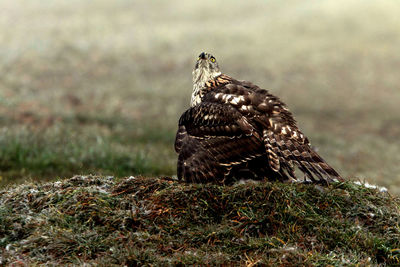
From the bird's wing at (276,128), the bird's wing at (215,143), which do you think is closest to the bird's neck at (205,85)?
the bird's wing at (276,128)

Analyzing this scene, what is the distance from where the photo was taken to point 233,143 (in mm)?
8078

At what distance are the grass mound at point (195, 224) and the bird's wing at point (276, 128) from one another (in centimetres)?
33

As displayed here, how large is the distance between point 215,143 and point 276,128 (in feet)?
3.44

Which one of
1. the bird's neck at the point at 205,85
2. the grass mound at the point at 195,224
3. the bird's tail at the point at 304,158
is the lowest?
the grass mound at the point at 195,224

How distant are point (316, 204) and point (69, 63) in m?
18.2

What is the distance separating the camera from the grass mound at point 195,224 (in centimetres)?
618

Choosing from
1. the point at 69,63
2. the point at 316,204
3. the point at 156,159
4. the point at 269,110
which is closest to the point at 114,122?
the point at 156,159

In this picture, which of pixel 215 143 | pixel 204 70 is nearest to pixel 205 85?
pixel 204 70

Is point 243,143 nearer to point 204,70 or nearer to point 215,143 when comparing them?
point 215,143

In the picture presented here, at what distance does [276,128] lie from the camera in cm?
804

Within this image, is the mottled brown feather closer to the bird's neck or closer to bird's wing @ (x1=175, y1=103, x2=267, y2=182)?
bird's wing @ (x1=175, y1=103, x2=267, y2=182)

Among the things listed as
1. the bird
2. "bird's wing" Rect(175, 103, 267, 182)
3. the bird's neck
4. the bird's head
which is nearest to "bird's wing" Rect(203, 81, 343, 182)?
the bird

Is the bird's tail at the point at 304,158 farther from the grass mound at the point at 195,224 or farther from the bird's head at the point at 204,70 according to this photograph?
the bird's head at the point at 204,70

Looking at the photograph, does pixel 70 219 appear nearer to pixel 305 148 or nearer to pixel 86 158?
pixel 305 148
